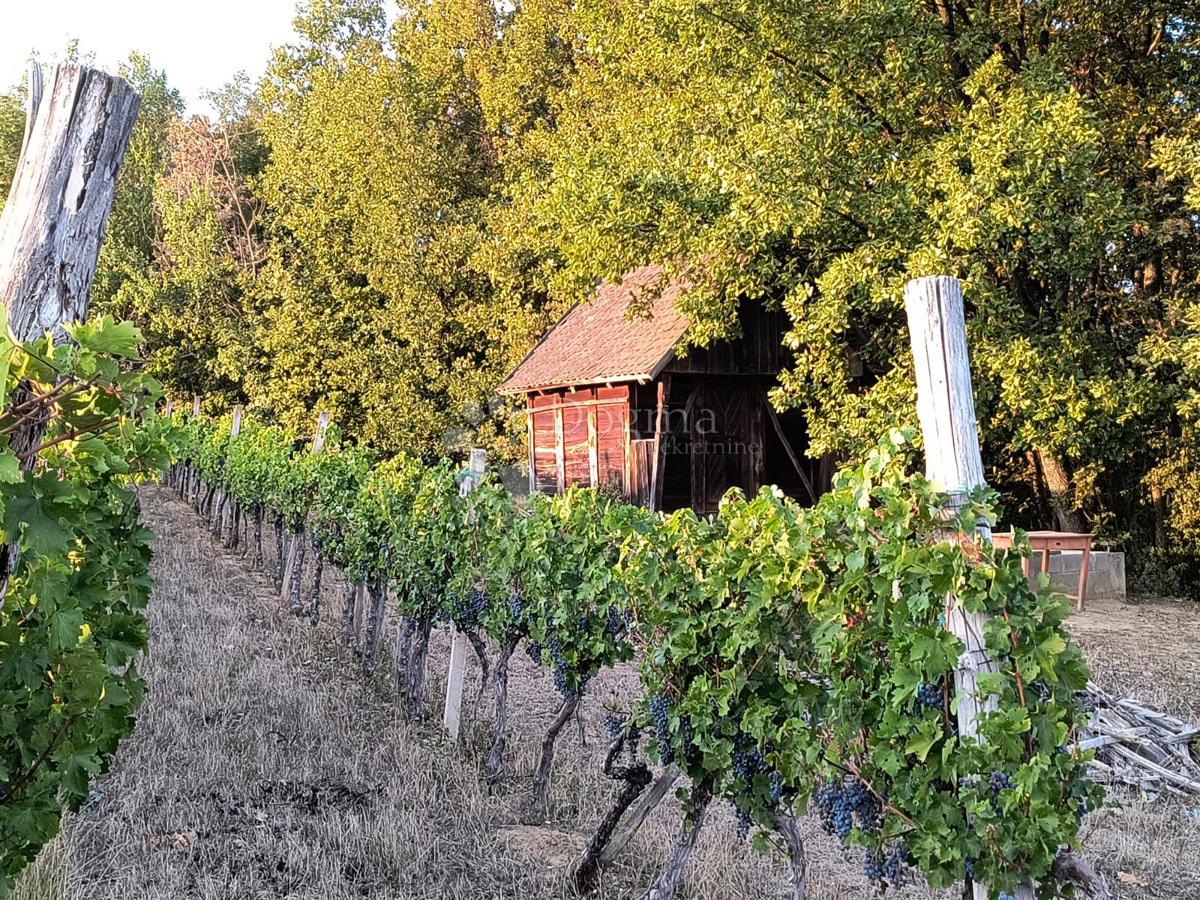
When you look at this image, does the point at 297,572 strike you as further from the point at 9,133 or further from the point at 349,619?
the point at 9,133

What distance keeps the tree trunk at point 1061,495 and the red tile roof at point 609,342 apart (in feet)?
19.9

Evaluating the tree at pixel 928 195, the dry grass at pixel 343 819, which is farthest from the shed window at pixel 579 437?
the dry grass at pixel 343 819

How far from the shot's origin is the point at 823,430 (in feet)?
42.7

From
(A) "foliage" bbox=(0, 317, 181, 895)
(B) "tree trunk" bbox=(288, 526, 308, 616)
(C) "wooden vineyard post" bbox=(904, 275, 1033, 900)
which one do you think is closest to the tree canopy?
(B) "tree trunk" bbox=(288, 526, 308, 616)

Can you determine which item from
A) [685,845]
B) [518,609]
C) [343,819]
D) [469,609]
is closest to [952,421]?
[685,845]

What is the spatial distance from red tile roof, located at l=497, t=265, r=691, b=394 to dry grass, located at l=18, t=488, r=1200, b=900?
8499 mm

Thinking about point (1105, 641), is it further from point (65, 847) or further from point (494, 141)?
point (494, 141)

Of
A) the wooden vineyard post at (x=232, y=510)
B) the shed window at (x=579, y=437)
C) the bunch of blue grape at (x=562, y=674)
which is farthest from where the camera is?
the shed window at (x=579, y=437)

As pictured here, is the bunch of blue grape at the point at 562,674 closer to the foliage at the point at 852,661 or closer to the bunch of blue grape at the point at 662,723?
the foliage at the point at 852,661

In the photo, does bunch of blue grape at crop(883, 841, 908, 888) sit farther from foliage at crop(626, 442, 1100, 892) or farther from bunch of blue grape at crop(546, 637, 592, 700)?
bunch of blue grape at crop(546, 637, 592, 700)

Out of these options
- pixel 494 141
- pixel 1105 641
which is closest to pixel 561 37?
pixel 494 141

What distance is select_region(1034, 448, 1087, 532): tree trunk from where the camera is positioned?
1437 centimetres

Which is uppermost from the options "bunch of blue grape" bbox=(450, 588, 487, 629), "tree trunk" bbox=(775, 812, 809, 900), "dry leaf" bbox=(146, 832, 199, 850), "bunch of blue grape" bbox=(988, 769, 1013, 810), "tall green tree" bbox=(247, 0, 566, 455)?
"tall green tree" bbox=(247, 0, 566, 455)

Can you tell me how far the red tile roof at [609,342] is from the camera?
50.0 feet
